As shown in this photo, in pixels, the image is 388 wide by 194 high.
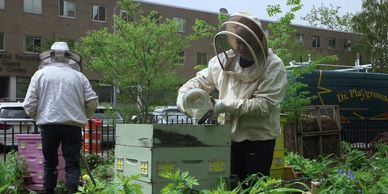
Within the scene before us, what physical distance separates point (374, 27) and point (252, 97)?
39851mm

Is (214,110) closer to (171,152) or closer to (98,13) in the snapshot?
(171,152)

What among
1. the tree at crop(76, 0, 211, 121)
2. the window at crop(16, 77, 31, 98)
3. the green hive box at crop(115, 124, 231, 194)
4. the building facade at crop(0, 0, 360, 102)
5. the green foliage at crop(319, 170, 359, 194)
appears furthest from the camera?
the window at crop(16, 77, 31, 98)

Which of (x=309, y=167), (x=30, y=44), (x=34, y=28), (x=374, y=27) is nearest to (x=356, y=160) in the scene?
(x=309, y=167)

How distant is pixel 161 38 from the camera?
43.5ft

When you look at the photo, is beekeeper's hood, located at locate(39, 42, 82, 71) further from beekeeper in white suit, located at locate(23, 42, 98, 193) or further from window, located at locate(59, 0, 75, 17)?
window, located at locate(59, 0, 75, 17)

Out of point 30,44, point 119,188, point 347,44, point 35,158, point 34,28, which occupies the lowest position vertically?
point 35,158

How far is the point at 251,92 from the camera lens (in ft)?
11.9

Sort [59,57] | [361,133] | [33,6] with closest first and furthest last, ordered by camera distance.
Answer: [59,57]
[361,133]
[33,6]

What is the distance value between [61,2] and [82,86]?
33193mm

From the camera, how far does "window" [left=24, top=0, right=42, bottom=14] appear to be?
116ft

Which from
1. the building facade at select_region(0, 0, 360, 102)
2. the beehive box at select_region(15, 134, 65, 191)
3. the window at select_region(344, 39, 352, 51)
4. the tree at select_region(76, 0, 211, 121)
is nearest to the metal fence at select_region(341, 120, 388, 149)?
the tree at select_region(76, 0, 211, 121)

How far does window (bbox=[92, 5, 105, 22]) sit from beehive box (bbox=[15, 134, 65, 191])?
33189 mm

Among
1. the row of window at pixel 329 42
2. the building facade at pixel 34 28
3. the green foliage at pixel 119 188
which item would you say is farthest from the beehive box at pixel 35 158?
the row of window at pixel 329 42

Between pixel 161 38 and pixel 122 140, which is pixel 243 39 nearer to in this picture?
pixel 122 140
